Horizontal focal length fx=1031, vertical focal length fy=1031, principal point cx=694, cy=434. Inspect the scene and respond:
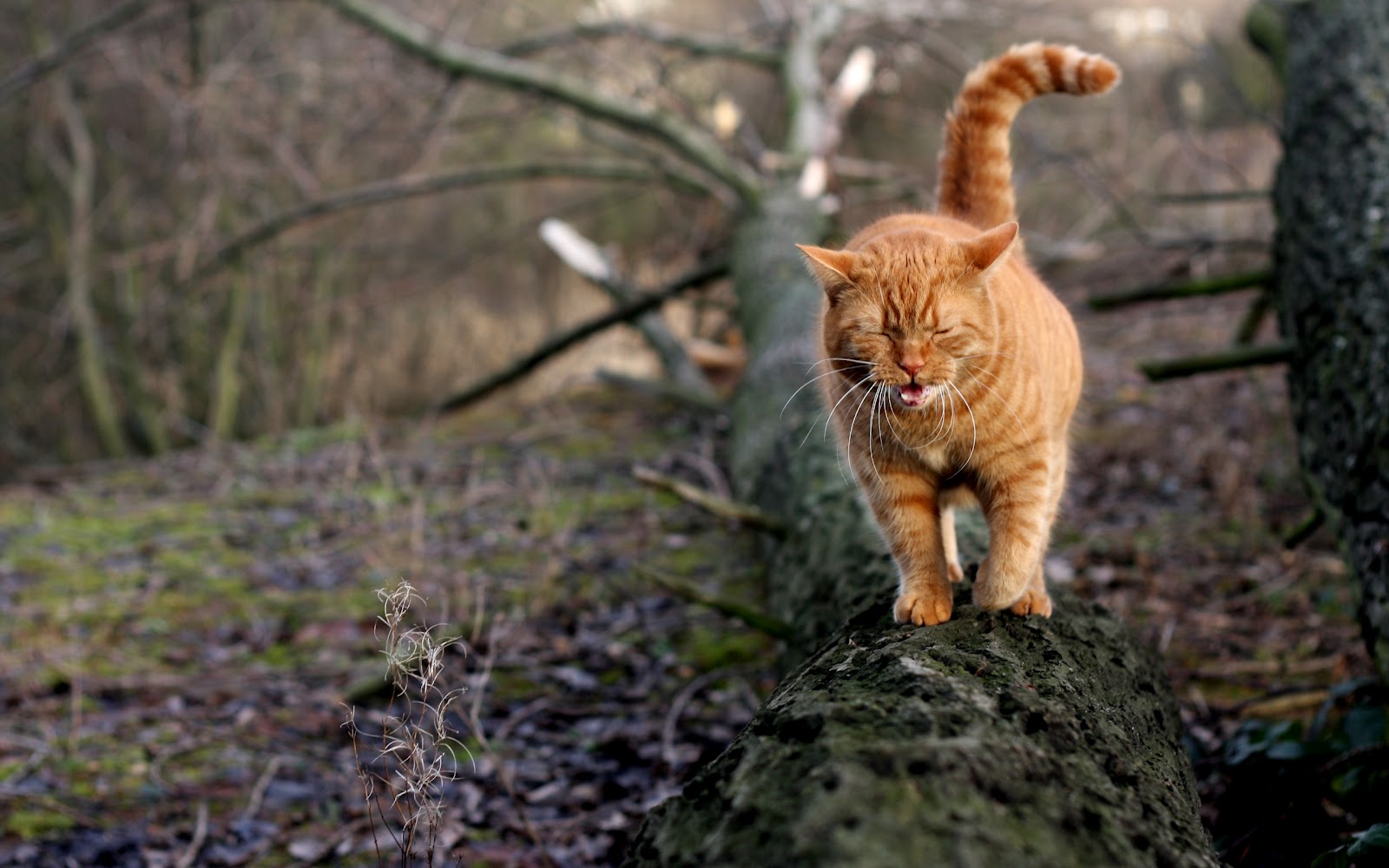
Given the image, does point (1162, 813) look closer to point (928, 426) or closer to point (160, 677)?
point (928, 426)

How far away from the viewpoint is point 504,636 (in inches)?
146

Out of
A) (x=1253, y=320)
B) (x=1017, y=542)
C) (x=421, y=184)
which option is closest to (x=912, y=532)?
(x=1017, y=542)

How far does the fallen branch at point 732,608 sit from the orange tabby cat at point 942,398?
27.4 inches

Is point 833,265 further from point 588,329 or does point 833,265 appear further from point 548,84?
point 548,84

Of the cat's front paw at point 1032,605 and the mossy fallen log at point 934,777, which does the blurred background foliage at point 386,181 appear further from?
the mossy fallen log at point 934,777

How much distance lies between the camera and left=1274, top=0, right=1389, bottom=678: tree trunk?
251 centimetres

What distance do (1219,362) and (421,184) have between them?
567cm

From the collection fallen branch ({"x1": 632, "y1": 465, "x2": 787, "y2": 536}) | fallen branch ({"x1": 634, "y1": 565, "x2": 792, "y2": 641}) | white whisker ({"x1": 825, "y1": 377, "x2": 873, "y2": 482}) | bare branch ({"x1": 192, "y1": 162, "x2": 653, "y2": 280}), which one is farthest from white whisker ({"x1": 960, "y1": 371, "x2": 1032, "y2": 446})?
bare branch ({"x1": 192, "y1": 162, "x2": 653, "y2": 280})

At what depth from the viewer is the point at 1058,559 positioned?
4.38 m

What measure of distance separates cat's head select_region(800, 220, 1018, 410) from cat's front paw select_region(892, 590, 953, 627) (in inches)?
16.4

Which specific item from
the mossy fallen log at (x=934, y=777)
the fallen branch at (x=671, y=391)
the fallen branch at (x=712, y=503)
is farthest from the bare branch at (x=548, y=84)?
the mossy fallen log at (x=934, y=777)

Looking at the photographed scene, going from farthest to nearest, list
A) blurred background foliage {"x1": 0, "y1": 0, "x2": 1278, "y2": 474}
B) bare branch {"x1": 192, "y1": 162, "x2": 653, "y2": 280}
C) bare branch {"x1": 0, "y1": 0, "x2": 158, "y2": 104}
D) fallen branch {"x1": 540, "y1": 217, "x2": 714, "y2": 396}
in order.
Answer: blurred background foliage {"x1": 0, "y1": 0, "x2": 1278, "y2": 474} → bare branch {"x1": 192, "y1": 162, "x2": 653, "y2": 280} → fallen branch {"x1": 540, "y1": 217, "x2": 714, "y2": 396} → bare branch {"x1": 0, "y1": 0, "x2": 158, "y2": 104}

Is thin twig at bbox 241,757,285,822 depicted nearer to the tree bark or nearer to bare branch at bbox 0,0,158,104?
the tree bark

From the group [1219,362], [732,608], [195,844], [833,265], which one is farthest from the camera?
[1219,362]
